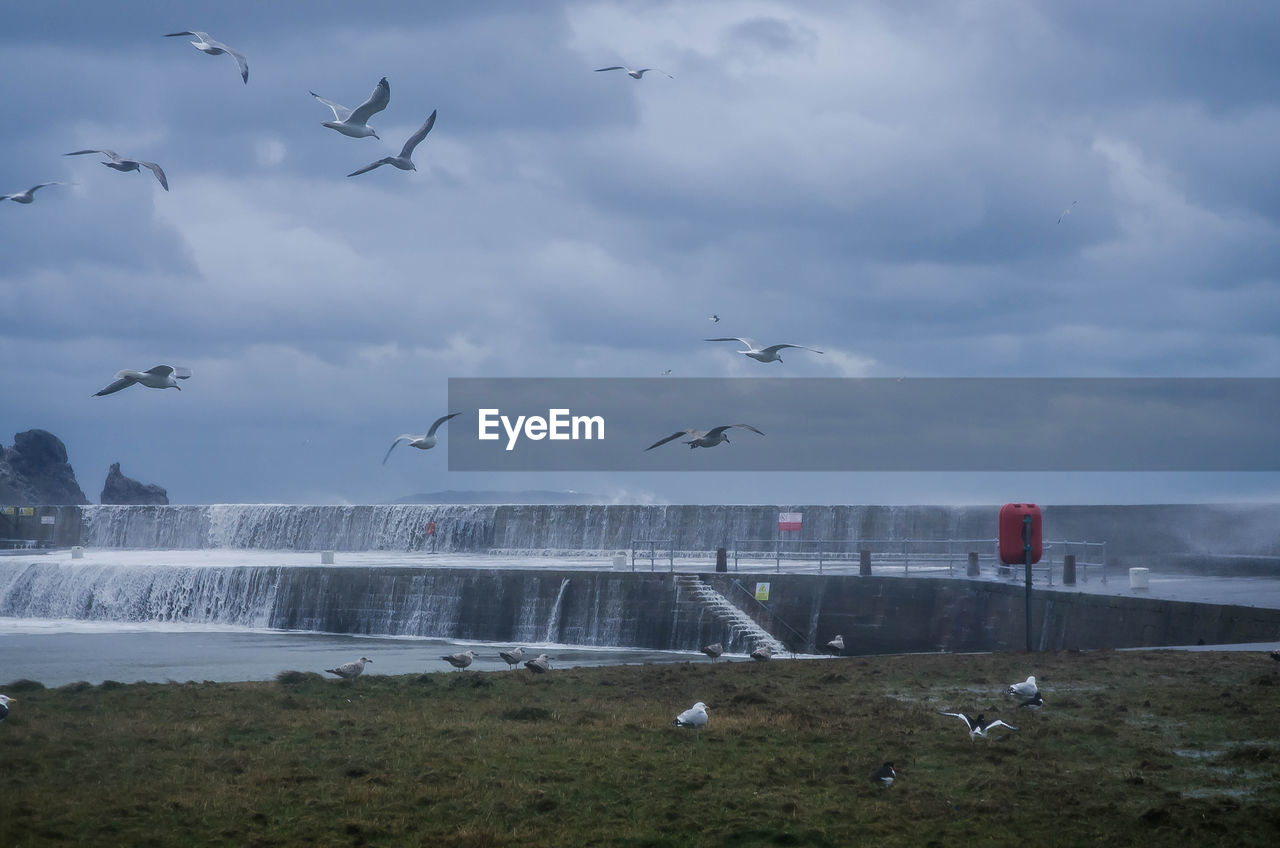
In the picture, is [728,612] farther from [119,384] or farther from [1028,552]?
[119,384]

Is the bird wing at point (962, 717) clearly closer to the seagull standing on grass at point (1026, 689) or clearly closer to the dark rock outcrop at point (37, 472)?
the seagull standing on grass at point (1026, 689)

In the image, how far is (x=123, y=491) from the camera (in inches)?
4035

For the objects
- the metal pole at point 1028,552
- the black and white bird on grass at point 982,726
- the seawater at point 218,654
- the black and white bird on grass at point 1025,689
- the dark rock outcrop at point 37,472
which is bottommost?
the seawater at point 218,654

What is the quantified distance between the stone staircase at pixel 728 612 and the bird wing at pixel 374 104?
53.8ft

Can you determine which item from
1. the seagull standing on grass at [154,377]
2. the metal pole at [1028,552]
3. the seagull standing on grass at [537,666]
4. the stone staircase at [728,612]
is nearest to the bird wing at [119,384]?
the seagull standing on grass at [154,377]

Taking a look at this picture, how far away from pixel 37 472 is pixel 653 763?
10448 centimetres

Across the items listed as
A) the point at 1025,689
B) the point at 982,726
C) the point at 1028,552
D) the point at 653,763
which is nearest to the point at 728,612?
the point at 1028,552

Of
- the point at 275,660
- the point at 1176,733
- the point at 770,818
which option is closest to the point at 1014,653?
the point at 1176,733

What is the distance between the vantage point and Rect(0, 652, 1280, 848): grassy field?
354 inches

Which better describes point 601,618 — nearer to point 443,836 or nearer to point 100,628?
point 100,628

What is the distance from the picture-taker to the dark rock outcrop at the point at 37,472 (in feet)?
330

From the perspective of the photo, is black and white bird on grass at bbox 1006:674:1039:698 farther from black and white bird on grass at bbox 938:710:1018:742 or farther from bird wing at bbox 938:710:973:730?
black and white bird on grass at bbox 938:710:1018:742

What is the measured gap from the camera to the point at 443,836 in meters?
8.90

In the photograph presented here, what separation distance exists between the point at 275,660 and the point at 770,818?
2095cm
